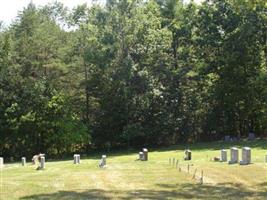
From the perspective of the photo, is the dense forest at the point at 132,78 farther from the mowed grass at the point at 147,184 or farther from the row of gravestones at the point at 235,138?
the mowed grass at the point at 147,184

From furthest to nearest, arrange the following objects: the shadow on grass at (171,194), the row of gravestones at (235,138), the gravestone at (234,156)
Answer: the row of gravestones at (235,138)
the gravestone at (234,156)
the shadow on grass at (171,194)

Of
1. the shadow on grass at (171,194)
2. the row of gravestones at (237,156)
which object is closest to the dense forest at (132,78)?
the row of gravestones at (237,156)

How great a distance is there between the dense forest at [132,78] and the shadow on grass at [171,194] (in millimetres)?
27839

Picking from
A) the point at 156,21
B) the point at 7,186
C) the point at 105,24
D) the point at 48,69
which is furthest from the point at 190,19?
the point at 7,186

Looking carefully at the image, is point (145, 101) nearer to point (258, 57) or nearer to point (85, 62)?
point (85, 62)

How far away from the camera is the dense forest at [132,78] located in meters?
45.6

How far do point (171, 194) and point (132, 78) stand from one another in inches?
1210

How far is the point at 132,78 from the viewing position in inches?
1841

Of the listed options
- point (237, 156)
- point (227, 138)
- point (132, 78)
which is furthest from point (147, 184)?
point (227, 138)

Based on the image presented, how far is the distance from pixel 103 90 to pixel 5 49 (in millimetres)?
9274

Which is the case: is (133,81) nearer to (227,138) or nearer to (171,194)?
(227,138)

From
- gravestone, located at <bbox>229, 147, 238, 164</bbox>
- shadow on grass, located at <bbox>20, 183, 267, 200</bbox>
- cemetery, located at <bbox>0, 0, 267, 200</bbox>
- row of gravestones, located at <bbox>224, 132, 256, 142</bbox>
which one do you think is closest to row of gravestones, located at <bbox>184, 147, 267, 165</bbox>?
gravestone, located at <bbox>229, 147, 238, 164</bbox>

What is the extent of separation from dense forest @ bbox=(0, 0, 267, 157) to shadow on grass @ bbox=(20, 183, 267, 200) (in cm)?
2784

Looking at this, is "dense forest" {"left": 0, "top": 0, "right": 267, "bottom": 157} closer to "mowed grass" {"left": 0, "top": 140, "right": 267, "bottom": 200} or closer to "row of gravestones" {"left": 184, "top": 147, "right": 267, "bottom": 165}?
"row of gravestones" {"left": 184, "top": 147, "right": 267, "bottom": 165}
